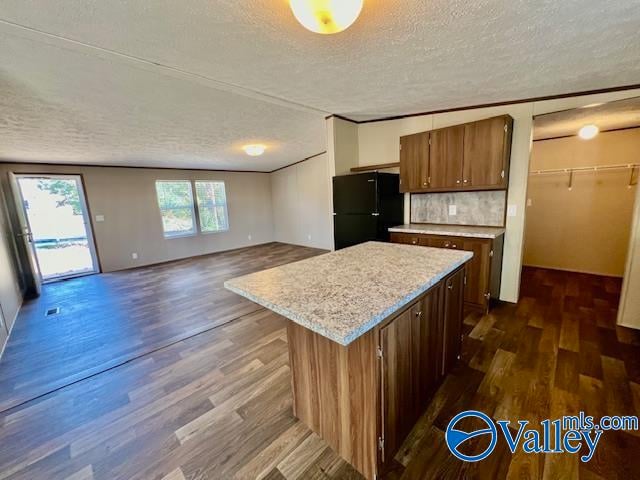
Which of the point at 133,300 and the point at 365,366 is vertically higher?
the point at 365,366

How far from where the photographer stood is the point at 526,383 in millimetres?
1823

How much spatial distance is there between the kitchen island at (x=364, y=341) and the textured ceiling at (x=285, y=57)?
1.44 metres

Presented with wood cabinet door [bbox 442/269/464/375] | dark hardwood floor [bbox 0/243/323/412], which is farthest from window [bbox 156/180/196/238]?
wood cabinet door [bbox 442/269/464/375]

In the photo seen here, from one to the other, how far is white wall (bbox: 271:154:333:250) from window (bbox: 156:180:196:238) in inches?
97.5

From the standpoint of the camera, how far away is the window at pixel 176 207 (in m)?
6.20

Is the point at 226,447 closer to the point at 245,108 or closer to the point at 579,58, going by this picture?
the point at 245,108

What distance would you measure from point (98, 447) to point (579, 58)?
408cm

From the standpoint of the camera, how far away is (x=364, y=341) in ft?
3.64

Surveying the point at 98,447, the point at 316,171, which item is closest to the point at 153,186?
the point at 316,171

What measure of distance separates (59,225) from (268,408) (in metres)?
6.04

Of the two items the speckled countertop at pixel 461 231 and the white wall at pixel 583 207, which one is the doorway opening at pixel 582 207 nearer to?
the white wall at pixel 583 207

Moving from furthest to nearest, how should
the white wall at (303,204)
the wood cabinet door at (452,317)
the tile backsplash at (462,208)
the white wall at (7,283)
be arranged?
1. the white wall at (303,204)
2. the tile backsplash at (462,208)
3. the white wall at (7,283)
4. the wood cabinet door at (452,317)

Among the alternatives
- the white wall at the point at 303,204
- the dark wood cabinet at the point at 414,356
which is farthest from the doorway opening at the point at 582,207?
the white wall at the point at 303,204

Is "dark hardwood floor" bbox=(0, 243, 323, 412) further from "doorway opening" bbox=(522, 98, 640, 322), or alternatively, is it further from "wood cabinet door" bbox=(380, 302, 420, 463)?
"doorway opening" bbox=(522, 98, 640, 322)
